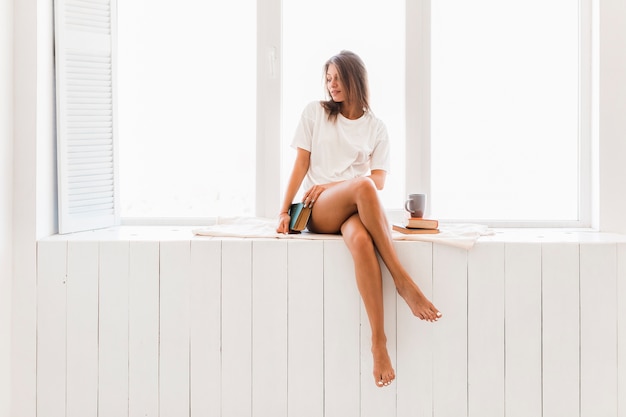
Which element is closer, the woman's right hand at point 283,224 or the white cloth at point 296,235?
the white cloth at point 296,235

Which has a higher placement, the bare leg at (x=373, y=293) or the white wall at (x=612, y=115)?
the white wall at (x=612, y=115)

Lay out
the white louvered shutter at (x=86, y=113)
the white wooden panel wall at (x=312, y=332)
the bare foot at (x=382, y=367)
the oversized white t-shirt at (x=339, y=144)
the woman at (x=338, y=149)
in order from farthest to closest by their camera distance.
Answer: the oversized white t-shirt at (x=339, y=144) < the white louvered shutter at (x=86, y=113) < the woman at (x=338, y=149) < the white wooden panel wall at (x=312, y=332) < the bare foot at (x=382, y=367)

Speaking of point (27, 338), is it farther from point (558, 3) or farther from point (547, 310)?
point (558, 3)

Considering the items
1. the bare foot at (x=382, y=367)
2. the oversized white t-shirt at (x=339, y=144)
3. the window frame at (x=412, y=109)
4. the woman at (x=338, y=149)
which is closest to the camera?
the bare foot at (x=382, y=367)

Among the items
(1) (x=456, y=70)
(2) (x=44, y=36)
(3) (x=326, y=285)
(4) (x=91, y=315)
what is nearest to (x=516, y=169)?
(1) (x=456, y=70)

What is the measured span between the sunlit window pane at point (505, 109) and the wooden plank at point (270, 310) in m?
0.86

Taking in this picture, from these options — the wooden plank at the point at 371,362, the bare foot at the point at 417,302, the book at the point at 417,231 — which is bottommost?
the wooden plank at the point at 371,362

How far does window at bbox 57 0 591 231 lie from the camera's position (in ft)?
7.71

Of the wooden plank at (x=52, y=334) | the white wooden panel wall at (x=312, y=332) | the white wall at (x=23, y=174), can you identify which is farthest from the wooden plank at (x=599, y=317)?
the white wall at (x=23, y=174)

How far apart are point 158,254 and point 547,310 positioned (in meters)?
1.37

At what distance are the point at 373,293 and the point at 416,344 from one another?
269 millimetres

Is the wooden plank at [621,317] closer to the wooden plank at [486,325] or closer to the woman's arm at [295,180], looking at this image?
the wooden plank at [486,325]

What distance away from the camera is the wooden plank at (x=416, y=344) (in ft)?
6.10

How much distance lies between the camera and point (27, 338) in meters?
1.91
